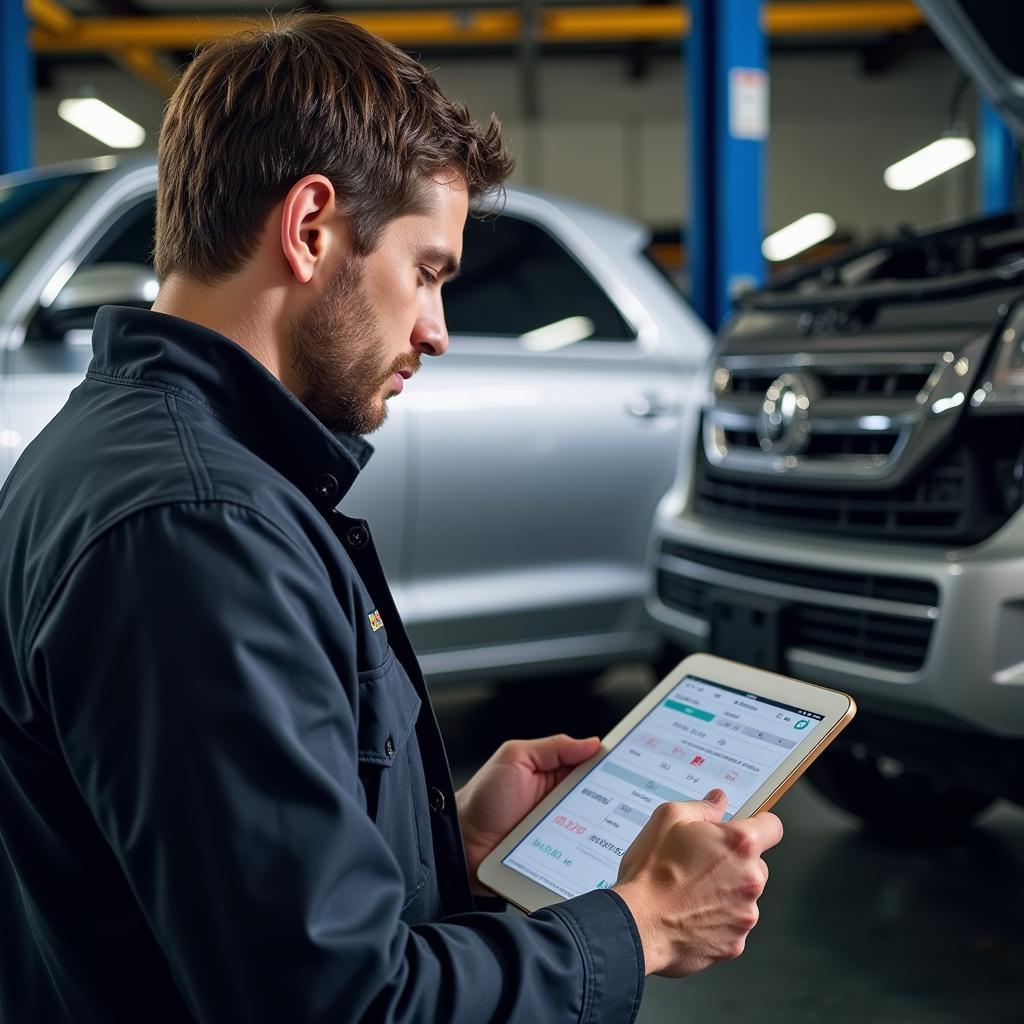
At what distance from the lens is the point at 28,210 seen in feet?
9.74

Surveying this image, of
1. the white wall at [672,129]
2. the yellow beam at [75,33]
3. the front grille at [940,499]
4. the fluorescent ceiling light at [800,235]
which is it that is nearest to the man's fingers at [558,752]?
the front grille at [940,499]

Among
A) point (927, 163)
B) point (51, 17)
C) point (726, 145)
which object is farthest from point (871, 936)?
point (927, 163)

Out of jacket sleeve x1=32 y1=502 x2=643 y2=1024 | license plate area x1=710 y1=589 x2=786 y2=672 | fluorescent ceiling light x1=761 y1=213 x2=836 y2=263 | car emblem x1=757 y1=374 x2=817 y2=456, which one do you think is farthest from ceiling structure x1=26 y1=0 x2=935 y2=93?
jacket sleeve x1=32 y1=502 x2=643 y2=1024

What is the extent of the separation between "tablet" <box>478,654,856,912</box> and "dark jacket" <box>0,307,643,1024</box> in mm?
218

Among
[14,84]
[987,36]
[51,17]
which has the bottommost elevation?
[987,36]

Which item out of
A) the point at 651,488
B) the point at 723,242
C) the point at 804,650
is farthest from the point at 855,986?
the point at 723,242

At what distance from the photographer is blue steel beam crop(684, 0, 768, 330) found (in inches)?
178

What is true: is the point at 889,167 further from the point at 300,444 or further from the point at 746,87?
the point at 300,444

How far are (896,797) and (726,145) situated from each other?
2.60 meters

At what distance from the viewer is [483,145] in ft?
3.70

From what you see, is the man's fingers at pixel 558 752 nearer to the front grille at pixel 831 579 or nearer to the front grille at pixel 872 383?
the front grille at pixel 831 579

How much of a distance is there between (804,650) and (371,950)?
1638 millimetres

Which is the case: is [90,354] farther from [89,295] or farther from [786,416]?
[786,416]

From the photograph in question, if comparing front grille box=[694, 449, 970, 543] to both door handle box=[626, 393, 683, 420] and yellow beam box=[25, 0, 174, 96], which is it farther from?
yellow beam box=[25, 0, 174, 96]
